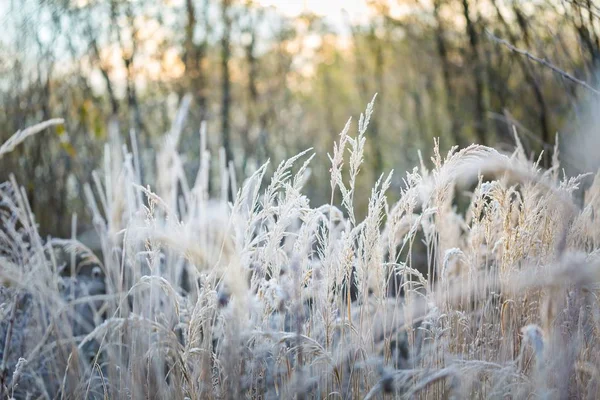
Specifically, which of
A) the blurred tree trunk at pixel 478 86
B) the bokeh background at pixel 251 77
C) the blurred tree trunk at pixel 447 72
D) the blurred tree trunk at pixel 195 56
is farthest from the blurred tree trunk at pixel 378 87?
the blurred tree trunk at pixel 195 56

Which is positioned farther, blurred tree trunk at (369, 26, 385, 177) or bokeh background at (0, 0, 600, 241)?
blurred tree trunk at (369, 26, 385, 177)

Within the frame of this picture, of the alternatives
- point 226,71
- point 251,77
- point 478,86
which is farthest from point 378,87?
point 478,86

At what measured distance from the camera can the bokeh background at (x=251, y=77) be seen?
4195mm

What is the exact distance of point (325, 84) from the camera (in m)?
7.34

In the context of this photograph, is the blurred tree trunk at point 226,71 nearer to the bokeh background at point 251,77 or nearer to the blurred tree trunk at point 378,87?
the bokeh background at point 251,77

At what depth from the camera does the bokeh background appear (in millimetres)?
4195

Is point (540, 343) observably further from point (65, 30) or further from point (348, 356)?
point (65, 30)

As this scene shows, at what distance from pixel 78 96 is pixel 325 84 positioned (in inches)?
133

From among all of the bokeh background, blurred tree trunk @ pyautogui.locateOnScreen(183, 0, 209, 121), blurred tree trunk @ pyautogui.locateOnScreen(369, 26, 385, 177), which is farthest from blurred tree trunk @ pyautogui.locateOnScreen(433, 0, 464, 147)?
blurred tree trunk @ pyautogui.locateOnScreen(183, 0, 209, 121)

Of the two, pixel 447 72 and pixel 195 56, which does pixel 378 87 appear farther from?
pixel 195 56

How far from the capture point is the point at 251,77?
18.4 feet

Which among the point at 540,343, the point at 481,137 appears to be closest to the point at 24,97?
the point at 481,137

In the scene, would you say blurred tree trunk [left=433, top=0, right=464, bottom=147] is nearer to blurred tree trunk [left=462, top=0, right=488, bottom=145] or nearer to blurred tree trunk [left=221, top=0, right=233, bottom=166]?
blurred tree trunk [left=462, top=0, right=488, bottom=145]

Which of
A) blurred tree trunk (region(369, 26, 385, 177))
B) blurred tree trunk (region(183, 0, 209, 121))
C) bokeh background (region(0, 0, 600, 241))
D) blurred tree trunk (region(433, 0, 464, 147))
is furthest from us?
blurred tree trunk (region(369, 26, 385, 177))
